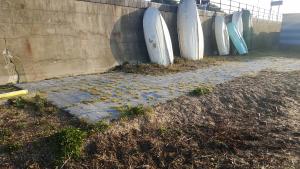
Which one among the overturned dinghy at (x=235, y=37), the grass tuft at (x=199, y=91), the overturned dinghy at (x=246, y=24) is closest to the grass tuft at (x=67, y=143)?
the grass tuft at (x=199, y=91)

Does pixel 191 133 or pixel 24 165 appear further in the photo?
pixel 191 133

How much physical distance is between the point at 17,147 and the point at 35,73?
11.2ft

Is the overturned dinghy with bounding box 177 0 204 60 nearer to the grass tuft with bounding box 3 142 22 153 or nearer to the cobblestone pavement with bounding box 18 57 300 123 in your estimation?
the cobblestone pavement with bounding box 18 57 300 123

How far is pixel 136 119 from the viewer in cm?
425

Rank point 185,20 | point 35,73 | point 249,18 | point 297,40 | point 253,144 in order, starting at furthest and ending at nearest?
point 297,40, point 249,18, point 185,20, point 35,73, point 253,144

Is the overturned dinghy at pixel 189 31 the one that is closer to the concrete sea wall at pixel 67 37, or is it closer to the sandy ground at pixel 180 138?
the concrete sea wall at pixel 67 37

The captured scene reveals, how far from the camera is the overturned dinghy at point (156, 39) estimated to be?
8.92m

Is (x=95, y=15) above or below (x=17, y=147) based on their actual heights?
above

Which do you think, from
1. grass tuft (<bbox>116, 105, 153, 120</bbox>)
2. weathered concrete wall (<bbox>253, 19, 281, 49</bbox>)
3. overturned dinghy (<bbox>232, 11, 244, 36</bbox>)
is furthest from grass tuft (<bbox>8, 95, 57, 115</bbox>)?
weathered concrete wall (<bbox>253, 19, 281, 49</bbox>)

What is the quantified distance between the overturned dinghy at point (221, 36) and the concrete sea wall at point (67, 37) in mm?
5183

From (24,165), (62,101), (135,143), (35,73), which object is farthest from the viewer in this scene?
(35,73)

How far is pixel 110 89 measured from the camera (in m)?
5.82

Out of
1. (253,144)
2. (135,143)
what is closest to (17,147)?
(135,143)

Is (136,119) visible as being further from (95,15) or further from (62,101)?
(95,15)
